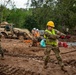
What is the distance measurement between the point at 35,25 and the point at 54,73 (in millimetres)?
40996

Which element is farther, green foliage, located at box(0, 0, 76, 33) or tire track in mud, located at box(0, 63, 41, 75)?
green foliage, located at box(0, 0, 76, 33)

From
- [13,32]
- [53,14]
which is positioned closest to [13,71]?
[13,32]

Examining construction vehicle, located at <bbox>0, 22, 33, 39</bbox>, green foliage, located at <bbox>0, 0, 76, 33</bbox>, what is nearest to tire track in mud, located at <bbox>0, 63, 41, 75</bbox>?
construction vehicle, located at <bbox>0, 22, 33, 39</bbox>

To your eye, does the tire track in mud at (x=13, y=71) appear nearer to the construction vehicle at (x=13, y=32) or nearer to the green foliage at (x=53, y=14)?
the construction vehicle at (x=13, y=32)

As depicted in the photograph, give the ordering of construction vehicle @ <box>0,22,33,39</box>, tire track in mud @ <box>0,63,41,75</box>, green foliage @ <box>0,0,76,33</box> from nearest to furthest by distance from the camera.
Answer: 1. tire track in mud @ <box>0,63,41,75</box>
2. construction vehicle @ <box>0,22,33,39</box>
3. green foliage @ <box>0,0,76,33</box>

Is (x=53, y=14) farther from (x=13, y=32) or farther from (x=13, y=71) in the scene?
(x=13, y=71)

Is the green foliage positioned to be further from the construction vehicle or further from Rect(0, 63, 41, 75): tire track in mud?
Rect(0, 63, 41, 75): tire track in mud

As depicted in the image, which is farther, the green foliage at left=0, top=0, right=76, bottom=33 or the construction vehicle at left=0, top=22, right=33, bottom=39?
the green foliage at left=0, top=0, right=76, bottom=33

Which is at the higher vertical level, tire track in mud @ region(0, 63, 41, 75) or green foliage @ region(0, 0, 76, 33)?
green foliage @ region(0, 0, 76, 33)

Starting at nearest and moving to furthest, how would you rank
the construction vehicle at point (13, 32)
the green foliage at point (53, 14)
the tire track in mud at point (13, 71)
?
the tire track in mud at point (13, 71), the construction vehicle at point (13, 32), the green foliage at point (53, 14)

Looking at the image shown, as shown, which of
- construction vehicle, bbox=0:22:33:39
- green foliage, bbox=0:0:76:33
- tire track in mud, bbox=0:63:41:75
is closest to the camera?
tire track in mud, bbox=0:63:41:75

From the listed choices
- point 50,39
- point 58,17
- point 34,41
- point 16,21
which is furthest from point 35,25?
point 50,39

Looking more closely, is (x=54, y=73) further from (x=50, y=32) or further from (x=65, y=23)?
(x=65, y=23)

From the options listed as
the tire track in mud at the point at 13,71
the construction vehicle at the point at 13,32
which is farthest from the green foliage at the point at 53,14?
the tire track in mud at the point at 13,71
